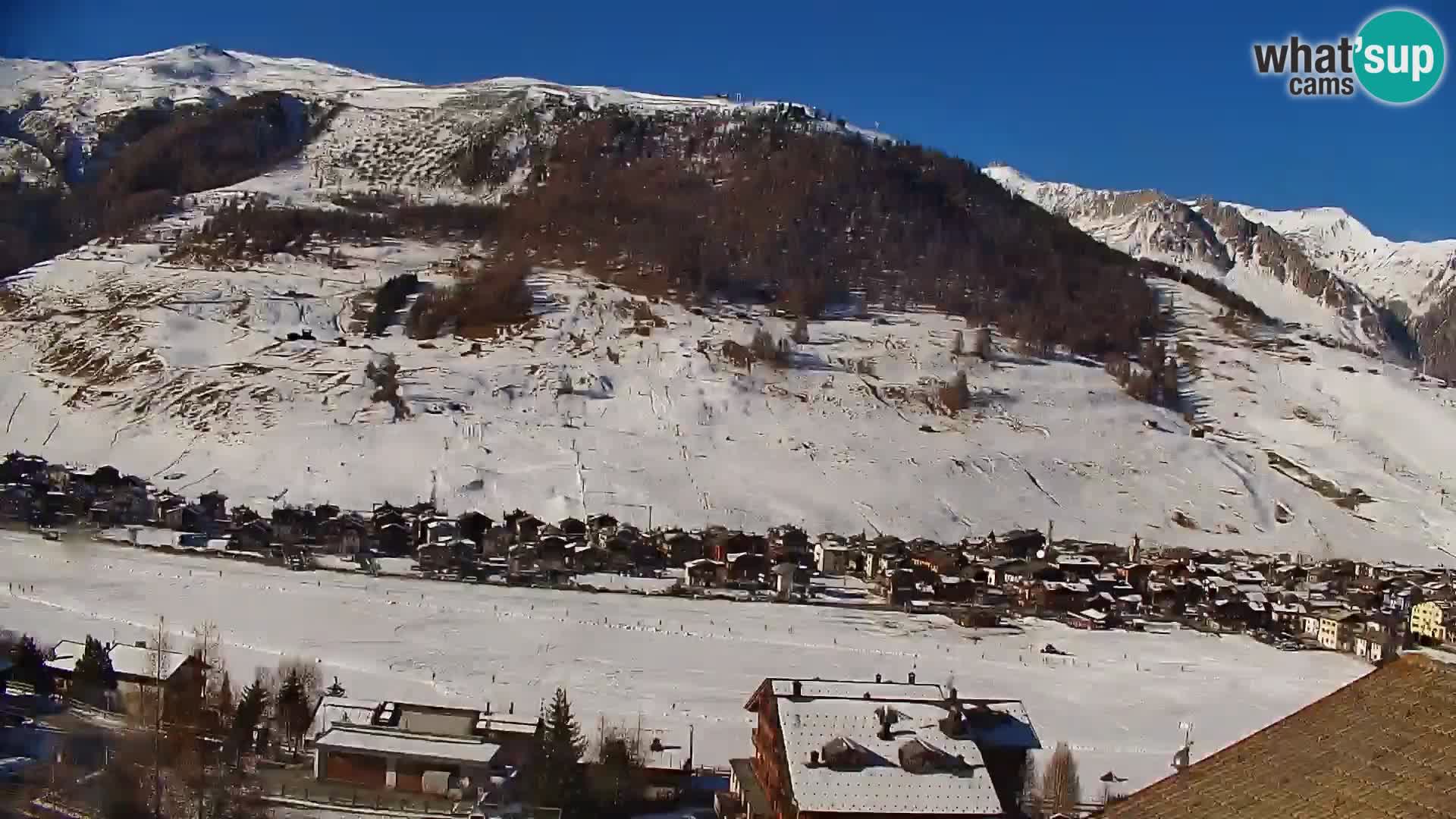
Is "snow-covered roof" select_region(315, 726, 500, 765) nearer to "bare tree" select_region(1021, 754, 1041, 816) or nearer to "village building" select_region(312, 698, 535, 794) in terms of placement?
Answer: "village building" select_region(312, 698, 535, 794)

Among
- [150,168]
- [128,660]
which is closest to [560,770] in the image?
[128,660]

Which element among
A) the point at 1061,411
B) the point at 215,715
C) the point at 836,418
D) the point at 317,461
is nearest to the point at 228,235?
the point at 317,461

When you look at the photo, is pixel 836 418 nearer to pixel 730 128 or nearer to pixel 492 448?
pixel 492 448

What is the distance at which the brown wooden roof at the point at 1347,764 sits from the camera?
8.86 feet

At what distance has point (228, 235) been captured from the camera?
61812mm

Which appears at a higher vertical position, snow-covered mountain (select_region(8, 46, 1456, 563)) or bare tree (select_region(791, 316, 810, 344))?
bare tree (select_region(791, 316, 810, 344))

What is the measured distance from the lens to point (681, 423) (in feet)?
136

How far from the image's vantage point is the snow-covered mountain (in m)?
36.2

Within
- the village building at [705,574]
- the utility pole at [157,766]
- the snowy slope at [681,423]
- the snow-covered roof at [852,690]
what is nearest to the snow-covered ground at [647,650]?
the village building at [705,574]

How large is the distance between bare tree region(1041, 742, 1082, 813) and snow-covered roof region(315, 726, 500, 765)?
629 cm

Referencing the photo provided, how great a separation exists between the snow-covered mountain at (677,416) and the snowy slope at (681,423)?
0.44 feet

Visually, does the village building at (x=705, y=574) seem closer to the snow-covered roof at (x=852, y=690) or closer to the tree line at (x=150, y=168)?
the snow-covered roof at (x=852, y=690)

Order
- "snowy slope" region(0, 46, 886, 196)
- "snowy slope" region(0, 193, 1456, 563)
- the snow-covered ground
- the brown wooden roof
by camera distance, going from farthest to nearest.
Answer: "snowy slope" region(0, 46, 886, 196) → "snowy slope" region(0, 193, 1456, 563) → the snow-covered ground → the brown wooden roof

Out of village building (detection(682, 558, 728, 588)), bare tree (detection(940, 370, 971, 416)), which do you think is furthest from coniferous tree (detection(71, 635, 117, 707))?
bare tree (detection(940, 370, 971, 416))
